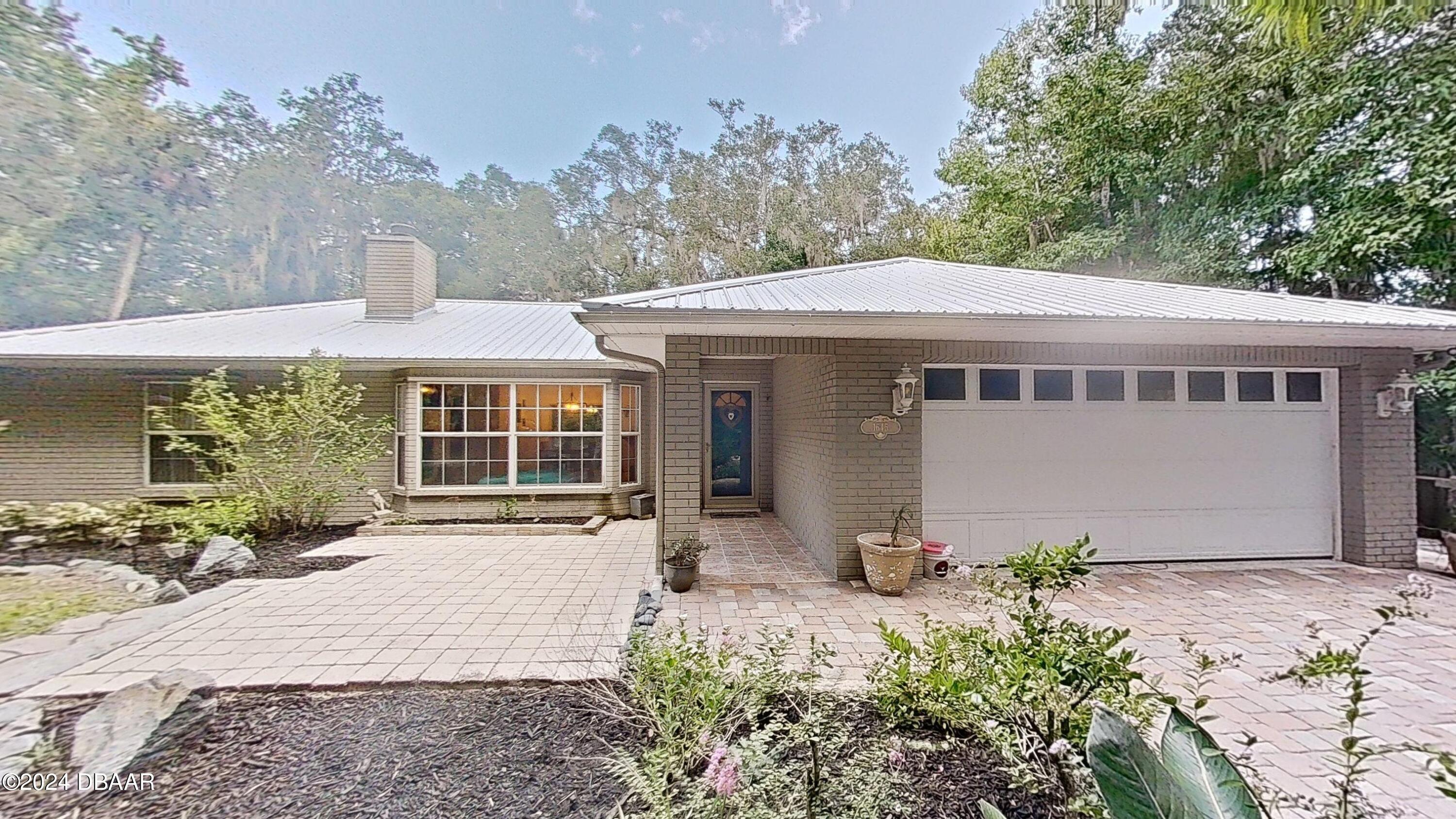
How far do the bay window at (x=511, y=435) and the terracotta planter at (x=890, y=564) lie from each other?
176 inches

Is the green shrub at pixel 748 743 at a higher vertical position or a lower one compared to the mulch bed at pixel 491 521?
higher

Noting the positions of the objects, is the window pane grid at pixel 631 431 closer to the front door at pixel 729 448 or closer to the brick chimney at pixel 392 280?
the front door at pixel 729 448

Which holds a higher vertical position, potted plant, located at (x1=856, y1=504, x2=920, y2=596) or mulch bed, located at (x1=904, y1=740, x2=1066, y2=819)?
potted plant, located at (x1=856, y1=504, x2=920, y2=596)

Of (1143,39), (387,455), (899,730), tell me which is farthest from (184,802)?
(1143,39)

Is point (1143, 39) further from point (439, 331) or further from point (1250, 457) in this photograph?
point (439, 331)

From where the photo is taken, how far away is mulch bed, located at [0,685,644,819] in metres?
1.99

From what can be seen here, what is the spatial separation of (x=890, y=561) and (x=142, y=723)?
441 cm

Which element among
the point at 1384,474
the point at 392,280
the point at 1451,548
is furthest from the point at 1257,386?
the point at 392,280

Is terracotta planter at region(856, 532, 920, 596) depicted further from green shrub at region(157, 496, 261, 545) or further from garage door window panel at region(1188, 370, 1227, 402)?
green shrub at region(157, 496, 261, 545)

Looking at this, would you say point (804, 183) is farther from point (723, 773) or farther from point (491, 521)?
point (723, 773)

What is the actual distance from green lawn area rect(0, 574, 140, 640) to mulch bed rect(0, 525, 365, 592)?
399 millimetres

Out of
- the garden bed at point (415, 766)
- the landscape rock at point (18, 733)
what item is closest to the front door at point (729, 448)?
the garden bed at point (415, 766)

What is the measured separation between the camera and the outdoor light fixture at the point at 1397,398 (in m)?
4.92

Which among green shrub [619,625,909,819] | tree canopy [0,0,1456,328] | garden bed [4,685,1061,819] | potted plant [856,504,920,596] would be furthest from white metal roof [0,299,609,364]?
green shrub [619,625,909,819]
